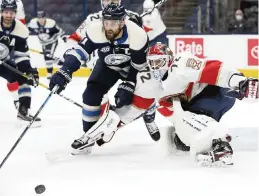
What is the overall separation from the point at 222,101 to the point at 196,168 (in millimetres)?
389

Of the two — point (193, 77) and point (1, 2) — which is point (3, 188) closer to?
point (193, 77)

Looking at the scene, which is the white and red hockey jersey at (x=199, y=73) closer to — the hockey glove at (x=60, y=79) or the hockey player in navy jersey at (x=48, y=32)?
the hockey glove at (x=60, y=79)

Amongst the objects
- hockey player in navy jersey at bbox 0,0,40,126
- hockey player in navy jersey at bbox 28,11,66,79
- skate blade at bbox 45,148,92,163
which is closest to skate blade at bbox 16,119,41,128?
hockey player in navy jersey at bbox 0,0,40,126

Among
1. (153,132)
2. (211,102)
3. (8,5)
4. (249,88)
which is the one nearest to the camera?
(249,88)

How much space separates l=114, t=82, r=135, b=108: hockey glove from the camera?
10.9 ft

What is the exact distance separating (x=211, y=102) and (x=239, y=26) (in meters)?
4.32

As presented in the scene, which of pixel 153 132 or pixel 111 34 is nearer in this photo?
pixel 111 34

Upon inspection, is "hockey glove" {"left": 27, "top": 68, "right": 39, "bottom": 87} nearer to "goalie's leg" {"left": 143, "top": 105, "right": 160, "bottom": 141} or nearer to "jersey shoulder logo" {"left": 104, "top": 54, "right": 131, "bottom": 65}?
"goalie's leg" {"left": 143, "top": 105, "right": 160, "bottom": 141}

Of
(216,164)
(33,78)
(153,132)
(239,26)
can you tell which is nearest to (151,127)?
(153,132)

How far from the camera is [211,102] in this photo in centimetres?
311

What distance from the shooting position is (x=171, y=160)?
3168mm

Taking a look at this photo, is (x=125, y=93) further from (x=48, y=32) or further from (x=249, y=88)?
(x=48, y=32)

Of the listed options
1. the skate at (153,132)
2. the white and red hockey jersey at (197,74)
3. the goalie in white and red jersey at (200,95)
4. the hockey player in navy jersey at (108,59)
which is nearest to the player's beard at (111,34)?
the hockey player in navy jersey at (108,59)

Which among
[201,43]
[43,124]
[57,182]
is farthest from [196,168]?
[201,43]
